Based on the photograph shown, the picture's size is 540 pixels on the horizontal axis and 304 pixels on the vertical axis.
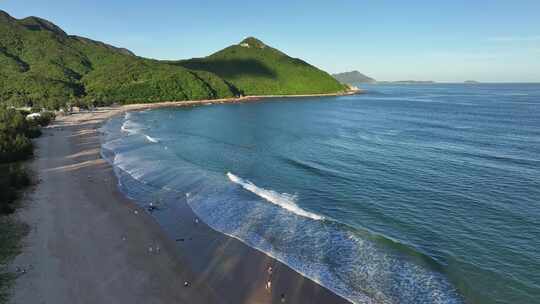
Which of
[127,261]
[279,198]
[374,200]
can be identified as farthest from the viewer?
[279,198]

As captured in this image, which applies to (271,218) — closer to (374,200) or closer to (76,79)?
(374,200)

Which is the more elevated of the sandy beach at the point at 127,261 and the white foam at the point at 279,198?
the sandy beach at the point at 127,261

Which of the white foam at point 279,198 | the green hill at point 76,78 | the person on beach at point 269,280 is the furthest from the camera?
the green hill at point 76,78

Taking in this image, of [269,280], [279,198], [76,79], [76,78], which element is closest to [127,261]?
[269,280]

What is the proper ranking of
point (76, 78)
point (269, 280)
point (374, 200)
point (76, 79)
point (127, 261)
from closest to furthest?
point (269, 280)
point (127, 261)
point (374, 200)
point (76, 79)
point (76, 78)

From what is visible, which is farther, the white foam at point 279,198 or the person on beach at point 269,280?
the white foam at point 279,198

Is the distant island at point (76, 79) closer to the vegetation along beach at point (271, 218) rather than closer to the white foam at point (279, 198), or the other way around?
the vegetation along beach at point (271, 218)

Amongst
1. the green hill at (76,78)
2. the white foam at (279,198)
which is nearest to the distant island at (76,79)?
the green hill at (76,78)
